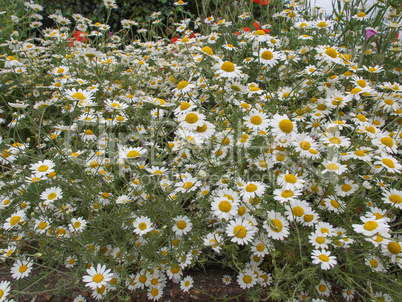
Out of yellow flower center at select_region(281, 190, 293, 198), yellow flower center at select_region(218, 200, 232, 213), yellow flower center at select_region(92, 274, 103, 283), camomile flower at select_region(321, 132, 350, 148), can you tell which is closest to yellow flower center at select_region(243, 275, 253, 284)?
yellow flower center at select_region(218, 200, 232, 213)

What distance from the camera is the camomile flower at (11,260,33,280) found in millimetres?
1621

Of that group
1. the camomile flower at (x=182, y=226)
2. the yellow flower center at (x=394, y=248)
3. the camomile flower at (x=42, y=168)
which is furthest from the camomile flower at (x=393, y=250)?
the camomile flower at (x=42, y=168)

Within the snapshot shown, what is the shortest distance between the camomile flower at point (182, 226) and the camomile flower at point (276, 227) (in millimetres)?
457

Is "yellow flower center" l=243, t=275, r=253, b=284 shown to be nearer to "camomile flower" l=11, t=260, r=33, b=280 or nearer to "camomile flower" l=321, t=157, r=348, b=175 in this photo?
"camomile flower" l=321, t=157, r=348, b=175

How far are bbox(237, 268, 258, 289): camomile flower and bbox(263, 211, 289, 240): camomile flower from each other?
12.3 inches

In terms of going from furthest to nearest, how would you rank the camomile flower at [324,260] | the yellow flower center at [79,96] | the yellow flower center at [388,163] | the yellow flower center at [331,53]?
the yellow flower center at [331,53] → the yellow flower center at [79,96] → the yellow flower center at [388,163] → the camomile flower at [324,260]

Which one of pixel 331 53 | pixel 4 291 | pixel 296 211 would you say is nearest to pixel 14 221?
pixel 4 291

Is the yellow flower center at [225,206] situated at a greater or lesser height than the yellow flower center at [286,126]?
lesser

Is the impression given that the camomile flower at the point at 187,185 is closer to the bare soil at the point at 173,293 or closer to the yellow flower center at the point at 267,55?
the bare soil at the point at 173,293

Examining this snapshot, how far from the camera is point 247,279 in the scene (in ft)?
5.46

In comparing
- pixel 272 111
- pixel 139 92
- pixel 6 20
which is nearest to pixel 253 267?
pixel 272 111

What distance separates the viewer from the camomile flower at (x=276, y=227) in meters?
1.50

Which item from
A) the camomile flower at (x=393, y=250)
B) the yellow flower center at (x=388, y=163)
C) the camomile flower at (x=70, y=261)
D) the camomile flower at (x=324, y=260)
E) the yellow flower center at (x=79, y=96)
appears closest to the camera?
the camomile flower at (x=324, y=260)

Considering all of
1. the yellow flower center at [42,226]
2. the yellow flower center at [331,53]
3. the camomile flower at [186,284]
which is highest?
the yellow flower center at [331,53]
